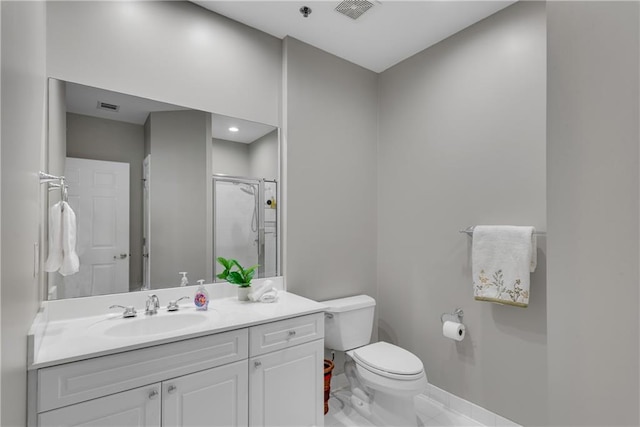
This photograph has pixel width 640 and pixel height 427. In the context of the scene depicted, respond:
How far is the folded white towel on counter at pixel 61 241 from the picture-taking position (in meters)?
1.46

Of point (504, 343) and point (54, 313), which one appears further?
point (504, 343)

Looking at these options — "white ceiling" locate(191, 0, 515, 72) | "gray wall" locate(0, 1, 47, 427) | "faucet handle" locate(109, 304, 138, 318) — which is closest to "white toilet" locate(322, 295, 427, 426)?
"faucet handle" locate(109, 304, 138, 318)

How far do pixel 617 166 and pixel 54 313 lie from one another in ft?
6.95

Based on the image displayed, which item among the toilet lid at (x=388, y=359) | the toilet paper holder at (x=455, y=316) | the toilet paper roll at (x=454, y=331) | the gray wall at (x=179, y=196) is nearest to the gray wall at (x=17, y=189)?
the gray wall at (x=179, y=196)

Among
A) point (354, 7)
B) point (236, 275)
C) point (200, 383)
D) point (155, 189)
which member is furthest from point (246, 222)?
point (354, 7)

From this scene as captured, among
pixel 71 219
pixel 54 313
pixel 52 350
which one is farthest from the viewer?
pixel 54 313

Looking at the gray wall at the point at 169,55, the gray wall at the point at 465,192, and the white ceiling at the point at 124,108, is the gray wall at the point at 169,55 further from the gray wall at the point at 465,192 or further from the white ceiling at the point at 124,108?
the gray wall at the point at 465,192

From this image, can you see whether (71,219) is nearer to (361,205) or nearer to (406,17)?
(361,205)

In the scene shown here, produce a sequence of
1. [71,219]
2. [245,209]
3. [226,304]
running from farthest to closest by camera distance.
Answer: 1. [245,209]
2. [226,304]
3. [71,219]

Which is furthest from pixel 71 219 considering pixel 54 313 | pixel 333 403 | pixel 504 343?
pixel 504 343

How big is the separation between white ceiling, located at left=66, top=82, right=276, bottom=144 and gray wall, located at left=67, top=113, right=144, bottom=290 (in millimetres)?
33

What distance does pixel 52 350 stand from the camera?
126 centimetres

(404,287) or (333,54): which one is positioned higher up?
(333,54)

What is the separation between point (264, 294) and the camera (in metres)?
2.06
